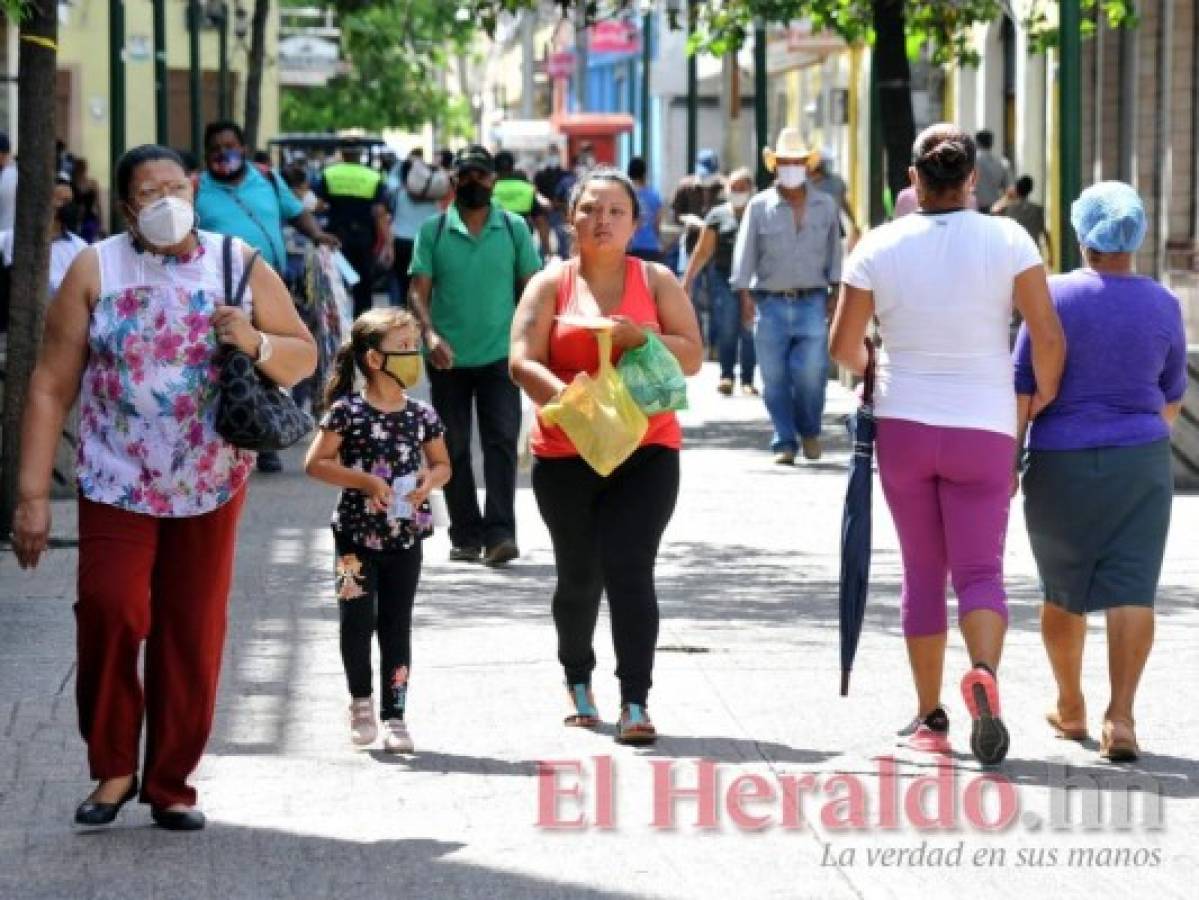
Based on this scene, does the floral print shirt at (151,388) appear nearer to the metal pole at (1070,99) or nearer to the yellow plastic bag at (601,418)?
the yellow plastic bag at (601,418)

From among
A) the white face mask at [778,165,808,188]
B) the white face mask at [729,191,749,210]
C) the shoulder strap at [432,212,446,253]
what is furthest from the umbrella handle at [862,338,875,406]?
the white face mask at [729,191,749,210]

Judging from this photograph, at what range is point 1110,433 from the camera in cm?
886

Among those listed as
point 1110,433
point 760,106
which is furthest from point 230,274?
point 760,106

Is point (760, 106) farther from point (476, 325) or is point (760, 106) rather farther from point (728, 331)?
point (476, 325)

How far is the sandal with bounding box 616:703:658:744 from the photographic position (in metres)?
8.98

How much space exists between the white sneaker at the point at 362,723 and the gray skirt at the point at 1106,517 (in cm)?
196

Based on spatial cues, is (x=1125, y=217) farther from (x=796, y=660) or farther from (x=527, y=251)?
(x=527, y=251)

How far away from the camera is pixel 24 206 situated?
14375 millimetres

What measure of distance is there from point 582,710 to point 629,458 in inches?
31.0

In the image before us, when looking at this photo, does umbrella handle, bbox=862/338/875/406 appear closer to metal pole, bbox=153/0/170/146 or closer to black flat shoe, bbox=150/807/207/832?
black flat shoe, bbox=150/807/207/832

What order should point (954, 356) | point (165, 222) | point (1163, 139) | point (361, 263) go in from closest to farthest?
point (165, 222) < point (954, 356) < point (361, 263) < point (1163, 139)

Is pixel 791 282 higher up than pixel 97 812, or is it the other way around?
pixel 791 282

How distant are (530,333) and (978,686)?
174 centimetres

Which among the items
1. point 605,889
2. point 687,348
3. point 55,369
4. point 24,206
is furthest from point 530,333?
point 24,206
